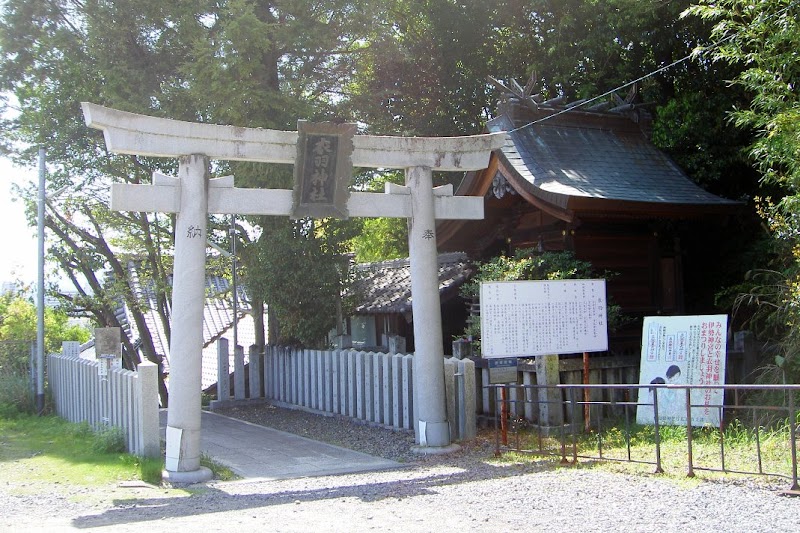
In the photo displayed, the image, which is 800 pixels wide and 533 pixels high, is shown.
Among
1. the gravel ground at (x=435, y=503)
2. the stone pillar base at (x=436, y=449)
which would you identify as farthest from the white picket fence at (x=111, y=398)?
the stone pillar base at (x=436, y=449)

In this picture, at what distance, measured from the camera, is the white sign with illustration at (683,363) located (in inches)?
379

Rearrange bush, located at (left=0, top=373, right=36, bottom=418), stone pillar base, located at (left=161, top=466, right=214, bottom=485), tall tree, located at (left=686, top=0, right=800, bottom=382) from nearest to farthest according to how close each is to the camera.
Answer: stone pillar base, located at (left=161, top=466, right=214, bottom=485), tall tree, located at (left=686, top=0, right=800, bottom=382), bush, located at (left=0, top=373, right=36, bottom=418)

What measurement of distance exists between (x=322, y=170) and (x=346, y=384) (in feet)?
15.7

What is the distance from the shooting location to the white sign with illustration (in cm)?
963

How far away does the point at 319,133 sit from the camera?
9.48 metres

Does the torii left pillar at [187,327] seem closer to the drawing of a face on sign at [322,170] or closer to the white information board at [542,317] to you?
the drawing of a face on sign at [322,170]

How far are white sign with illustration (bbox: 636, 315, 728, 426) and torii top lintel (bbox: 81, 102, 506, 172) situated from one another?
3.40 m

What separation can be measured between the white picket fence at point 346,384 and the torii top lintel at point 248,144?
2831 mm

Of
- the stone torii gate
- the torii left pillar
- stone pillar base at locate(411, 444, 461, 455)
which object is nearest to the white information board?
the stone torii gate

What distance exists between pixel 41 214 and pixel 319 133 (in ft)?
24.9

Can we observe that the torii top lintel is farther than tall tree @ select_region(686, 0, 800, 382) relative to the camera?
No

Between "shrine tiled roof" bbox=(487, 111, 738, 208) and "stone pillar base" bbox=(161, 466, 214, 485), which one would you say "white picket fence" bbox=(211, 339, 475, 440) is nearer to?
"shrine tiled roof" bbox=(487, 111, 738, 208)

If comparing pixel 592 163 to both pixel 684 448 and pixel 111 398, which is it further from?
pixel 111 398

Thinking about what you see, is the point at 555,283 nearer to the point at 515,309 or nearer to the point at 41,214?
the point at 515,309
